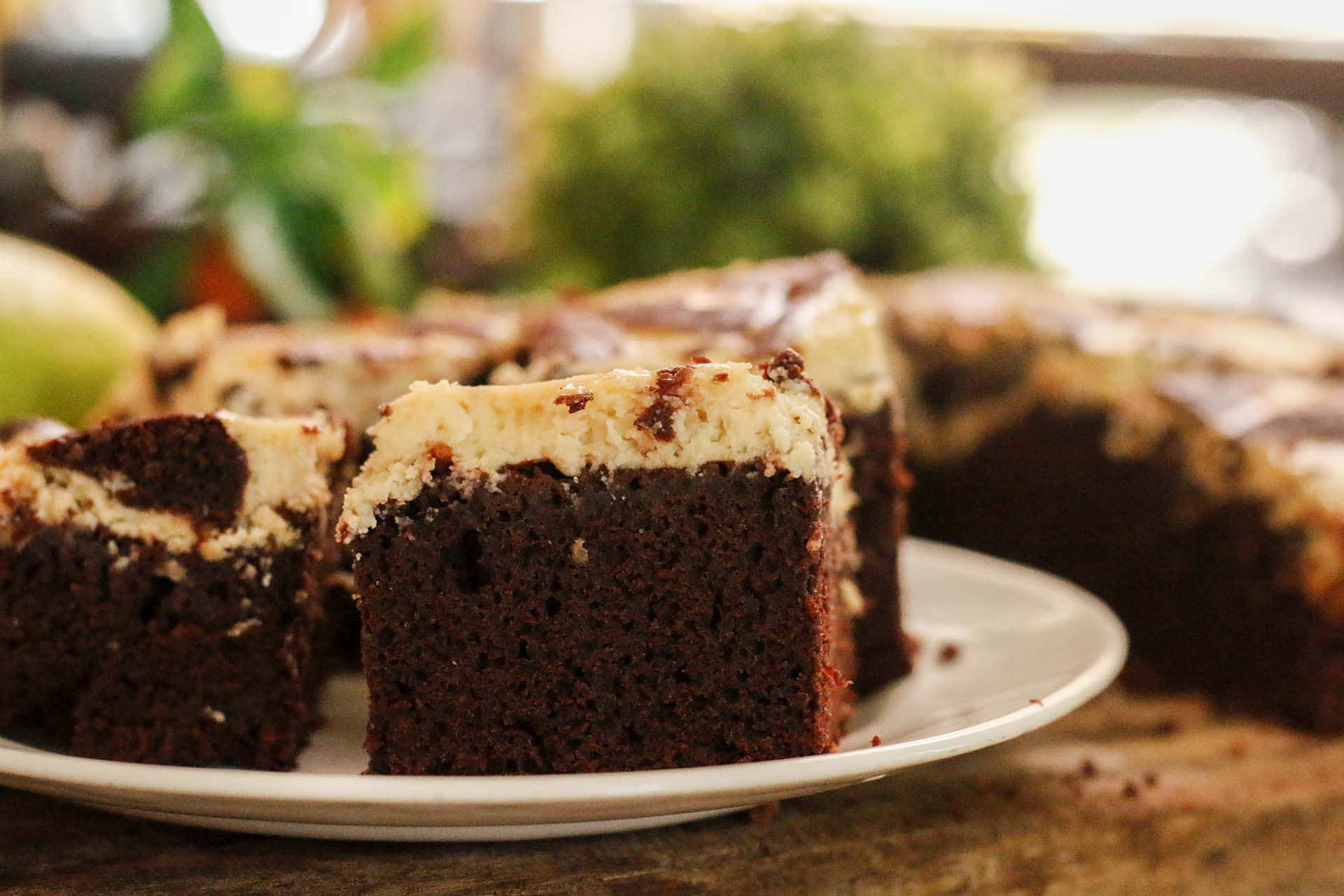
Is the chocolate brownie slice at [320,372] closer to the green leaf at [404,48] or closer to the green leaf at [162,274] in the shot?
the green leaf at [162,274]

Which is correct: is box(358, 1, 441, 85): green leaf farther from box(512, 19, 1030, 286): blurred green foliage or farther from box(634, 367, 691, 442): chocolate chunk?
box(634, 367, 691, 442): chocolate chunk

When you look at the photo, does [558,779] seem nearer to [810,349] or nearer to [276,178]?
[810,349]

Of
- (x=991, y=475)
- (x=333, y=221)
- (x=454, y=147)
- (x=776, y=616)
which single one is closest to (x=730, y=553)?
(x=776, y=616)

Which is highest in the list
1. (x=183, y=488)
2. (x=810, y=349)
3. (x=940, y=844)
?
(x=810, y=349)

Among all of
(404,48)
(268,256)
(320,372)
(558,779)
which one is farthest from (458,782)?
(404,48)

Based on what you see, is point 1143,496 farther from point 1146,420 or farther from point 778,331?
point 778,331

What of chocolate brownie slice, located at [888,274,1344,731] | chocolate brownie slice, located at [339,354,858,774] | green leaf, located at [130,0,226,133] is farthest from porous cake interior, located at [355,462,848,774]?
green leaf, located at [130,0,226,133]
